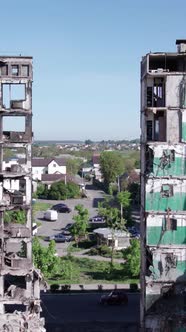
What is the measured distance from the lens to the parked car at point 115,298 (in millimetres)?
42312

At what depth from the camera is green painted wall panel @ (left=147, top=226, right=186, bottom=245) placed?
1255 inches

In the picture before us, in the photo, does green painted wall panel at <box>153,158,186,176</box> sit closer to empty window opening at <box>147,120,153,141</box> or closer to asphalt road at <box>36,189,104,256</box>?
empty window opening at <box>147,120,153,141</box>

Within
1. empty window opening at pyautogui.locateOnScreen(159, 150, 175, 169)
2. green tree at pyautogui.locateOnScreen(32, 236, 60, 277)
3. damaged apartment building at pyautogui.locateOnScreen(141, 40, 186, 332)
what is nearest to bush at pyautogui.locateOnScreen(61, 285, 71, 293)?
green tree at pyautogui.locateOnScreen(32, 236, 60, 277)

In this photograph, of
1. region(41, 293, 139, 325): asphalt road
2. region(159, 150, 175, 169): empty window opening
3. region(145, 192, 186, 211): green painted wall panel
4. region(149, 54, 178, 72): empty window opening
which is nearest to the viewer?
region(159, 150, 175, 169): empty window opening

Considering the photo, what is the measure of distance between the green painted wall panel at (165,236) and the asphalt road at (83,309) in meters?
9.24

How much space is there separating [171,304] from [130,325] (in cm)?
640

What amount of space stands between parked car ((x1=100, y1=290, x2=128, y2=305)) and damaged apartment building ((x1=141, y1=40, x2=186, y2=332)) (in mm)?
10368

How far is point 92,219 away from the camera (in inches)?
3076

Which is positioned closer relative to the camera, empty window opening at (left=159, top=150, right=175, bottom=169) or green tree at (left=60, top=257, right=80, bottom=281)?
empty window opening at (left=159, top=150, right=175, bottom=169)

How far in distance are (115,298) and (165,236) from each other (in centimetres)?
1253

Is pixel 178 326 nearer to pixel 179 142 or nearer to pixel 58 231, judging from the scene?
pixel 179 142

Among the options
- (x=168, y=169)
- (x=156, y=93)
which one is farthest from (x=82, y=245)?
(x=156, y=93)

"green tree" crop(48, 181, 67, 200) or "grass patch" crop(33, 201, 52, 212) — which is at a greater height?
"green tree" crop(48, 181, 67, 200)

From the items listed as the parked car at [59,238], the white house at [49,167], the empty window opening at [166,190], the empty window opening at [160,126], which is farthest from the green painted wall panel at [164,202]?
the white house at [49,167]
